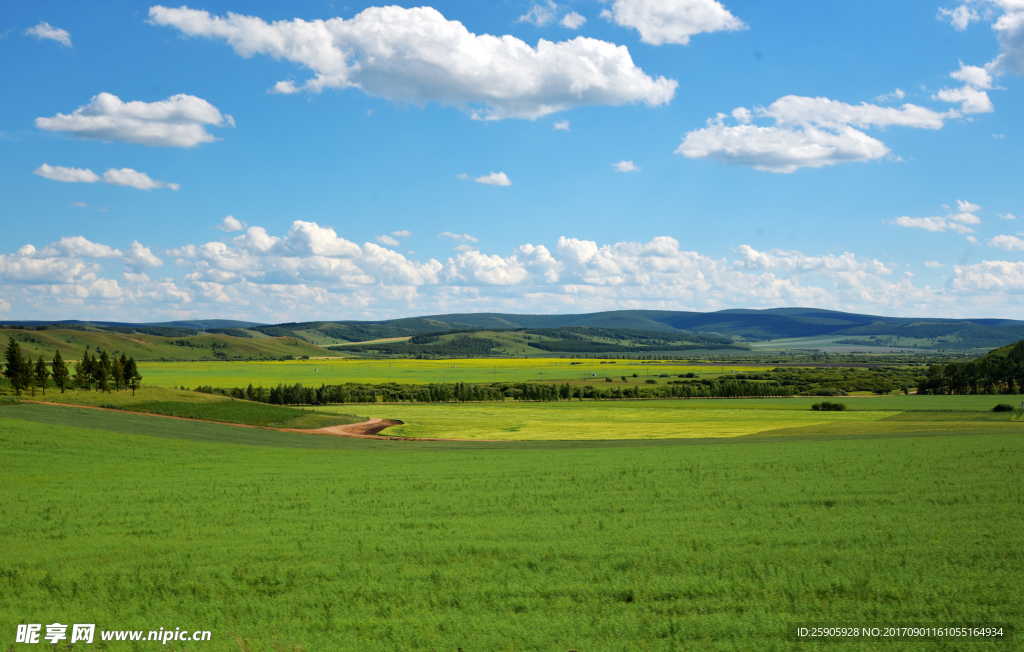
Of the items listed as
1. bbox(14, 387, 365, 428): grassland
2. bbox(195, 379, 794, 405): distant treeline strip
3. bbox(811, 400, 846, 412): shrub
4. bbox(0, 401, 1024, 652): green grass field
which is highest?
bbox(0, 401, 1024, 652): green grass field

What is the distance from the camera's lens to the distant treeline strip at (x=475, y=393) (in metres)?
89.2

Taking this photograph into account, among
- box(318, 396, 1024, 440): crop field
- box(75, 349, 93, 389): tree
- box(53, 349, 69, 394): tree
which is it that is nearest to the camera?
box(318, 396, 1024, 440): crop field

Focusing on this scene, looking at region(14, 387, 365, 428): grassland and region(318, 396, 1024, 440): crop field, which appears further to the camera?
region(14, 387, 365, 428): grassland

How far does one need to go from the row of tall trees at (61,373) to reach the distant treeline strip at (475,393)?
1660 cm

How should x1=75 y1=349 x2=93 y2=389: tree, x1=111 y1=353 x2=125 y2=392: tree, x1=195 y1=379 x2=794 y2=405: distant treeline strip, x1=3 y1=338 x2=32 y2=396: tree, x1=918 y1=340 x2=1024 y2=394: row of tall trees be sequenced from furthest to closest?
1. x1=918 y1=340 x2=1024 y2=394: row of tall trees
2. x1=195 y1=379 x2=794 y2=405: distant treeline strip
3. x1=75 y1=349 x2=93 y2=389: tree
4. x1=111 y1=353 x2=125 y2=392: tree
5. x1=3 y1=338 x2=32 y2=396: tree

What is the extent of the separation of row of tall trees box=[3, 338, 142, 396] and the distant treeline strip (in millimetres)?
16602

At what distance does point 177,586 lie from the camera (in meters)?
13.9

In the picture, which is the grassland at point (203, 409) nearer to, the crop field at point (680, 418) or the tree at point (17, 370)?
the tree at point (17, 370)

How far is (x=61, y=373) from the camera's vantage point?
68438mm

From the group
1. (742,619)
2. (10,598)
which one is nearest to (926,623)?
(742,619)

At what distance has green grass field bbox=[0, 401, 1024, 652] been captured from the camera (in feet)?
38.6

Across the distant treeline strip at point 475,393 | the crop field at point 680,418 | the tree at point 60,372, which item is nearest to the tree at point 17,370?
the tree at point 60,372

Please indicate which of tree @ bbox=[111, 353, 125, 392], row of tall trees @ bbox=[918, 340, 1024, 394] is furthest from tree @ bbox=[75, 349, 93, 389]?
row of tall trees @ bbox=[918, 340, 1024, 394]

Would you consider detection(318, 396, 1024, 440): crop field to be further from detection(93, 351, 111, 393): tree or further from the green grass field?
the green grass field
